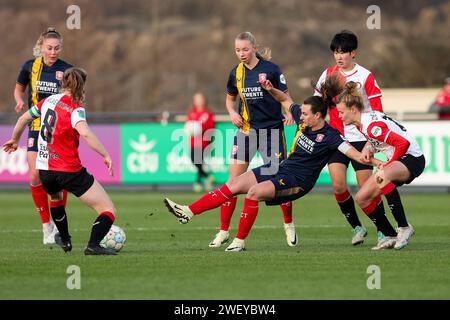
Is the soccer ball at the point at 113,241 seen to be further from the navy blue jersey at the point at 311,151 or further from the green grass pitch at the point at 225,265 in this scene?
the navy blue jersey at the point at 311,151

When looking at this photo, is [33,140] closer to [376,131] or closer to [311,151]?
[311,151]

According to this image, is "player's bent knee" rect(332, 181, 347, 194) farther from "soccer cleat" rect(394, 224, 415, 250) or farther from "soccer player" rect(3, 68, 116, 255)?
"soccer player" rect(3, 68, 116, 255)

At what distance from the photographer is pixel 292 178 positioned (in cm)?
1067

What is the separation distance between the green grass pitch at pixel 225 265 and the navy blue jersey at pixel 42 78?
169 cm

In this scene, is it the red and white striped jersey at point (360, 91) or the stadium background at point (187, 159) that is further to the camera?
the red and white striped jersey at point (360, 91)

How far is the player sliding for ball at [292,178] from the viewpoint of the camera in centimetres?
1059

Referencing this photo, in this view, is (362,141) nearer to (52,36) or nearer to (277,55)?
(52,36)

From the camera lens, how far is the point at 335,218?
619 inches

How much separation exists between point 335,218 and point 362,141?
14.6ft

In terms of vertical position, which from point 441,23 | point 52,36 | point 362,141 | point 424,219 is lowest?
point 424,219

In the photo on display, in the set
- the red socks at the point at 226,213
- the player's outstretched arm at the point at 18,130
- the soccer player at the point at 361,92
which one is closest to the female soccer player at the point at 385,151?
the soccer player at the point at 361,92

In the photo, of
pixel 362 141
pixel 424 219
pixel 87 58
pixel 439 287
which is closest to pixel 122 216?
pixel 424 219

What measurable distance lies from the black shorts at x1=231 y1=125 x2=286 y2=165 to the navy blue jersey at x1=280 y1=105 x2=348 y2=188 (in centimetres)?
91

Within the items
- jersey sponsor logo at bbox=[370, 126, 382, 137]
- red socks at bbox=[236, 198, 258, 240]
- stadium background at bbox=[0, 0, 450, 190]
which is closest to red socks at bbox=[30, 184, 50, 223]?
red socks at bbox=[236, 198, 258, 240]
